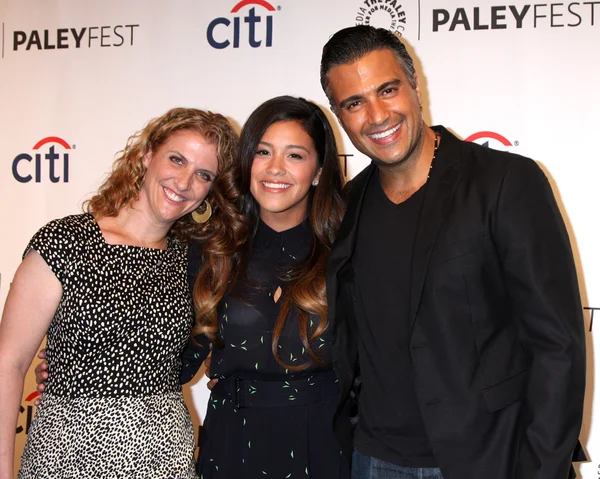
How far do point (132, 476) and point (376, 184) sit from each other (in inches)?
48.4

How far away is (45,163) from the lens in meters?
3.37

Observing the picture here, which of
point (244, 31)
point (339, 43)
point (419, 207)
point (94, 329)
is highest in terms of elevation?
point (244, 31)

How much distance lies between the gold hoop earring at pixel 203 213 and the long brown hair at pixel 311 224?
0.44 feet

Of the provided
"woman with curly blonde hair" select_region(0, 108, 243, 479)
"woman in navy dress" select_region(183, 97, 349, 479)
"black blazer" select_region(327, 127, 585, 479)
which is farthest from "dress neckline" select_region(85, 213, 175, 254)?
"black blazer" select_region(327, 127, 585, 479)

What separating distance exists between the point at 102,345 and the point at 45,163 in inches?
70.3

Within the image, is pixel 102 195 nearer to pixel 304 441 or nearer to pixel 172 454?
pixel 172 454

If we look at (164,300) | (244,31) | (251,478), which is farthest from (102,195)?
(244,31)

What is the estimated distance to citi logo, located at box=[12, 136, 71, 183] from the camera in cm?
335

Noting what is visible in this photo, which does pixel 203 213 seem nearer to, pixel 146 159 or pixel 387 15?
pixel 146 159

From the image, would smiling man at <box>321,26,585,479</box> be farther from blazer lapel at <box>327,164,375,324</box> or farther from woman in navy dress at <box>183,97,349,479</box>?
woman in navy dress at <box>183,97,349,479</box>

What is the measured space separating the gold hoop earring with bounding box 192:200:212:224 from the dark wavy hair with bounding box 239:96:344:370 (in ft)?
0.46

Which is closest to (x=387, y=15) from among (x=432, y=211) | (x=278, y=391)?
(x=432, y=211)

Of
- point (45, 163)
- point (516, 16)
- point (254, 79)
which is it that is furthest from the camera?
point (45, 163)

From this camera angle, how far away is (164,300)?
81.9 inches
